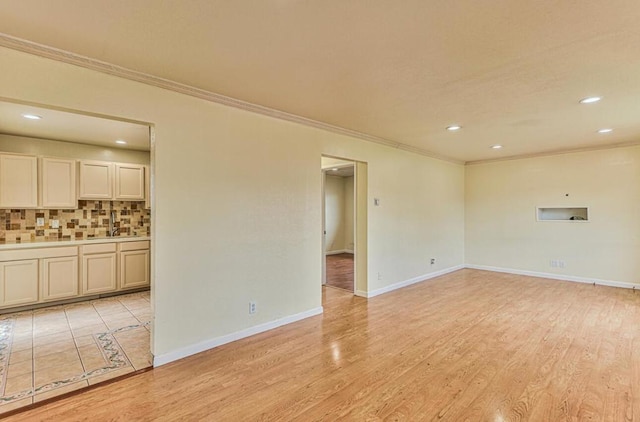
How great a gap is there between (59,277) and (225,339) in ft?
9.54

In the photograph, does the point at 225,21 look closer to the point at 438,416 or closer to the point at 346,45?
the point at 346,45

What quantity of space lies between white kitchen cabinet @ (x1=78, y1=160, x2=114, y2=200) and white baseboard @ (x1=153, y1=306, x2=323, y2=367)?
11.1 feet

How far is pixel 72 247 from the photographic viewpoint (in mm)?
4383

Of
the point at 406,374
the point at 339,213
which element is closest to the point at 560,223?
the point at 406,374

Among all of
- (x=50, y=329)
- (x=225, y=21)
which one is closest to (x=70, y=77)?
(x=225, y=21)

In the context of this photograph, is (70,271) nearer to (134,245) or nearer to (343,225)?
(134,245)

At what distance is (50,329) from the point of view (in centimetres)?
350

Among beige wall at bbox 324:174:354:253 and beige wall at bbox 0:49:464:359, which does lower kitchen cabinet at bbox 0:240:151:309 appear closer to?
beige wall at bbox 0:49:464:359

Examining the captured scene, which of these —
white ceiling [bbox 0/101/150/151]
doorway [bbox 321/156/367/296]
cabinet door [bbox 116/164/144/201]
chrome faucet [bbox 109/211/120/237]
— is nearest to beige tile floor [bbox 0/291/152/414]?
chrome faucet [bbox 109/211/120/237]

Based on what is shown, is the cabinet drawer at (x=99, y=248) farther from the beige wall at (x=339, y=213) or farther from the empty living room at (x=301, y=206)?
the beige wall at (x=339, y=213)

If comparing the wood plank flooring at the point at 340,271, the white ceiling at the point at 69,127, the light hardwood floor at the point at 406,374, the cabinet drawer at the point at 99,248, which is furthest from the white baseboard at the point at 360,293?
the cabinet drawer at the point at 99,248

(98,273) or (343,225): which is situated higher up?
(343,225)

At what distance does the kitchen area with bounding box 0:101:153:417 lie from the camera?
2.94 metres

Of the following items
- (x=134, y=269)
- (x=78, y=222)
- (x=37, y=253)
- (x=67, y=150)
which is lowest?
(x=134, y=269)
